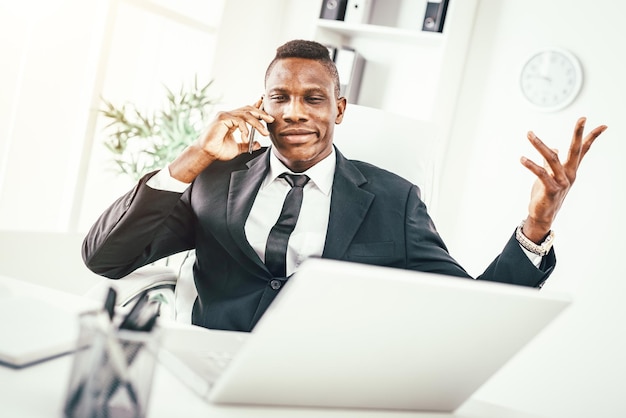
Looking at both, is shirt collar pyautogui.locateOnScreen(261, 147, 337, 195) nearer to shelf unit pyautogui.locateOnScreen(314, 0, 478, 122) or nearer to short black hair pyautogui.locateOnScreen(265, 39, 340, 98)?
short black hair pyautogui.locateOnScreen(265, 39, 340, 98)

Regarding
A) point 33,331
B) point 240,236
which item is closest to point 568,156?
point 240,236

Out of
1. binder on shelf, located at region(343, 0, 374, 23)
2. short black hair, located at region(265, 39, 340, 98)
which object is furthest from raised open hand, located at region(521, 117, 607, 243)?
binder on shelf, located at region(343, 0, 374, 23)

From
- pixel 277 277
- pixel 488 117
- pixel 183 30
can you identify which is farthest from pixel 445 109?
pixel 277 277

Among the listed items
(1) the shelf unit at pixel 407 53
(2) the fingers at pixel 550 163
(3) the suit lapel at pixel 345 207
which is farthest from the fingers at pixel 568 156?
(1) the shelf unit at pixel 407 53

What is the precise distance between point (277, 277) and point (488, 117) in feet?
7.51

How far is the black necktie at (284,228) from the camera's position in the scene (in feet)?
5.61

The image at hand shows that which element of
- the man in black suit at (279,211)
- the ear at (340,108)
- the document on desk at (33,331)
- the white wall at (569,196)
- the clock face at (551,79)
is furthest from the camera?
the clock face at (551,79)

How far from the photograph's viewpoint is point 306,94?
6.15ft

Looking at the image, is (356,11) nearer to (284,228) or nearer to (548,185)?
(284,228)

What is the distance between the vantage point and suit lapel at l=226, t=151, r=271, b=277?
1.67m

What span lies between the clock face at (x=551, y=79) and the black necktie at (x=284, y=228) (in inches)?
80.0

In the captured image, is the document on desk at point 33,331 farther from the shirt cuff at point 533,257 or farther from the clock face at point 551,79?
the clock face at point 551,79

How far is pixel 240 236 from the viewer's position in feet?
5.52

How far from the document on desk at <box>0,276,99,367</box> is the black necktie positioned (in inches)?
26.4
